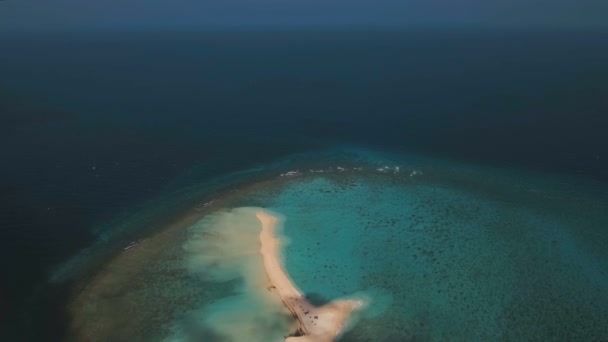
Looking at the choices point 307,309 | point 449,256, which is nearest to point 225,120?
point 449,256

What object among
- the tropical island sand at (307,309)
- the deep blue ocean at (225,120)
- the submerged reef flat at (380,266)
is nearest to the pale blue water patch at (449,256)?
the submerged reef flat at (380,266)

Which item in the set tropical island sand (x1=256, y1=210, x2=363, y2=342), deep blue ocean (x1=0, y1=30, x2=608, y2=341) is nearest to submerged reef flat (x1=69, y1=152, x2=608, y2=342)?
tropical island sand (x1=256, y1=210, x2=363, y2=342)

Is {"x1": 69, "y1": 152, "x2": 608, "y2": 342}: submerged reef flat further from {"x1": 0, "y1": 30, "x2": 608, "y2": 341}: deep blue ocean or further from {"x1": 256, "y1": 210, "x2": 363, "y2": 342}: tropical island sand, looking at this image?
{"x1": 0, "y1": 30, "x2": 608, "y2": 341}: deep blue ocean

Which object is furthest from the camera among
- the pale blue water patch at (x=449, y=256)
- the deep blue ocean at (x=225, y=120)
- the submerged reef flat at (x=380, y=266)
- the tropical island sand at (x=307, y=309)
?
the deep blue ocean at (x=225, y=120)

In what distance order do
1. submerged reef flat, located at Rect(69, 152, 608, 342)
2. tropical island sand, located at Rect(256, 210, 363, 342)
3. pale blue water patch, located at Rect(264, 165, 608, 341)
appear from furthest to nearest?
pale blue water patch, located at Rect(264, 165, 608, 341)
submerged reef flat, located at Rect(69, 152, 608, 342)
tropical island sand, located at Rect(256, 210, 363, 342)

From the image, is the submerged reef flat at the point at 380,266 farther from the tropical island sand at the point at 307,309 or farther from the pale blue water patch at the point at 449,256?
the tropical island sand at the point at 307,309

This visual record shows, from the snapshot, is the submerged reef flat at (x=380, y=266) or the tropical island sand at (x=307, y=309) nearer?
the tropical island sand at (x=307, y=309)

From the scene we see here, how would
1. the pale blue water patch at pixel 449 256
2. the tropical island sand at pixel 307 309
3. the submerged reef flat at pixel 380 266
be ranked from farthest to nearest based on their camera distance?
the pale blue water patch at pixel 449 256 < the submerged reef flat at pixel 380 266 < the tropical island sand at pixel 307 309
